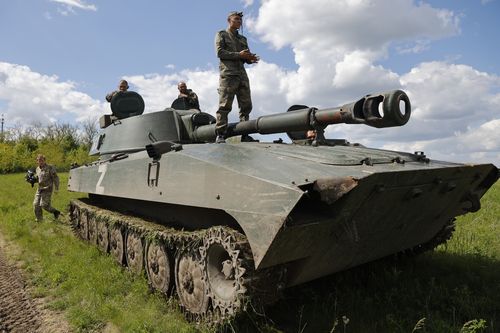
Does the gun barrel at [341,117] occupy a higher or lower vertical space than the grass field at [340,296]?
higher

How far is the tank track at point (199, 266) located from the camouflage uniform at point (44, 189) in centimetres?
543

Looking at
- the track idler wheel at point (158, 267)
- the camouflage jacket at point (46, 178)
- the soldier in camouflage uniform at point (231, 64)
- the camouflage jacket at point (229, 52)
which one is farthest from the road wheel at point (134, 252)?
the camouflage jacket at point (46, 178)

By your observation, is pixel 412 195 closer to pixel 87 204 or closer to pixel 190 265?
pixel 190 265

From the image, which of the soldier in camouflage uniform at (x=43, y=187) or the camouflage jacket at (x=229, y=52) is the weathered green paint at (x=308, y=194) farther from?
the soldier in camouflage uniform at (x=43, y=187)

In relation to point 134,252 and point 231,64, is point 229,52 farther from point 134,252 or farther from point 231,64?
point 134,252

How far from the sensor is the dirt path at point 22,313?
4859 mm

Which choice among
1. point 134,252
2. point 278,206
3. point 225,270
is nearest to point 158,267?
point 134,252

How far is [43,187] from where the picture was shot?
11.7 metres

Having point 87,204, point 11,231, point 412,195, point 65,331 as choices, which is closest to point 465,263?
point 412,195

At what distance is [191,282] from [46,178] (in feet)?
27.8

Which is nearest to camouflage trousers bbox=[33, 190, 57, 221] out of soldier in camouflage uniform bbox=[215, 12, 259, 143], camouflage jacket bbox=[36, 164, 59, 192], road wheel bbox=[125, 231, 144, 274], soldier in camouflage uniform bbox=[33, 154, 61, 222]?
Result: soldier in camouflage uniform bbox=[33, 154, 61, 222]

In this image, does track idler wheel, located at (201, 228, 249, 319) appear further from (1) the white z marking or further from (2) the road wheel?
(1) the white z marking

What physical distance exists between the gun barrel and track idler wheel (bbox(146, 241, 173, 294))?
1.76 metres

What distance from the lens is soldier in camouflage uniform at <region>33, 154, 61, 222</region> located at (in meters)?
11.7
